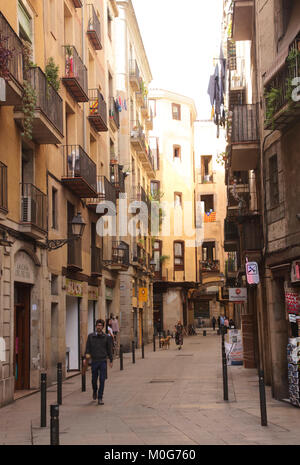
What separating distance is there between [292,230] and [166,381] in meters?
7.21

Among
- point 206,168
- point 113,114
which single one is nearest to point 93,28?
point 113,114

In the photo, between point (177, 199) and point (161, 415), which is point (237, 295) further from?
point (177, 199)

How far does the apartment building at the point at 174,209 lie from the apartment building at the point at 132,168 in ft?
37.3

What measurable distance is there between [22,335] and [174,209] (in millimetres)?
40964

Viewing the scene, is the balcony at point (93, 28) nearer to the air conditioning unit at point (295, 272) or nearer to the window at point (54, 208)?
the window at point (54, 208)

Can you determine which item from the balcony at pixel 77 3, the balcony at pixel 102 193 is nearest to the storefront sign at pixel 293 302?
the balcony at pixel 102 193

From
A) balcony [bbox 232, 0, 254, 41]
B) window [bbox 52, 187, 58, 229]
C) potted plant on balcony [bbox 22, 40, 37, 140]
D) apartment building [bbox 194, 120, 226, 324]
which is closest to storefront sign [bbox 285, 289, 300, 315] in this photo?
potted plant on balcony [bbox 22, 40, 37, 140]

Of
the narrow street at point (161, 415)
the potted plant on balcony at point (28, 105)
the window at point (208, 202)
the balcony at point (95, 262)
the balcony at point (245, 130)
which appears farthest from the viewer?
the window at point (208, 202)

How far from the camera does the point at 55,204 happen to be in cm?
2178


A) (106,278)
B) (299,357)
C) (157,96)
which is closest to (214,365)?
(106,278)

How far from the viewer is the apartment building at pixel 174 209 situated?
5772 cm

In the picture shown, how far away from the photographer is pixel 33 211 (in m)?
17.7

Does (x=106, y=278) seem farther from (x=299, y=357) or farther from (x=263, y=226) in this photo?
(x=299, y=357)

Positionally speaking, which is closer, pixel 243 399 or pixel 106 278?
pixel 243 399
